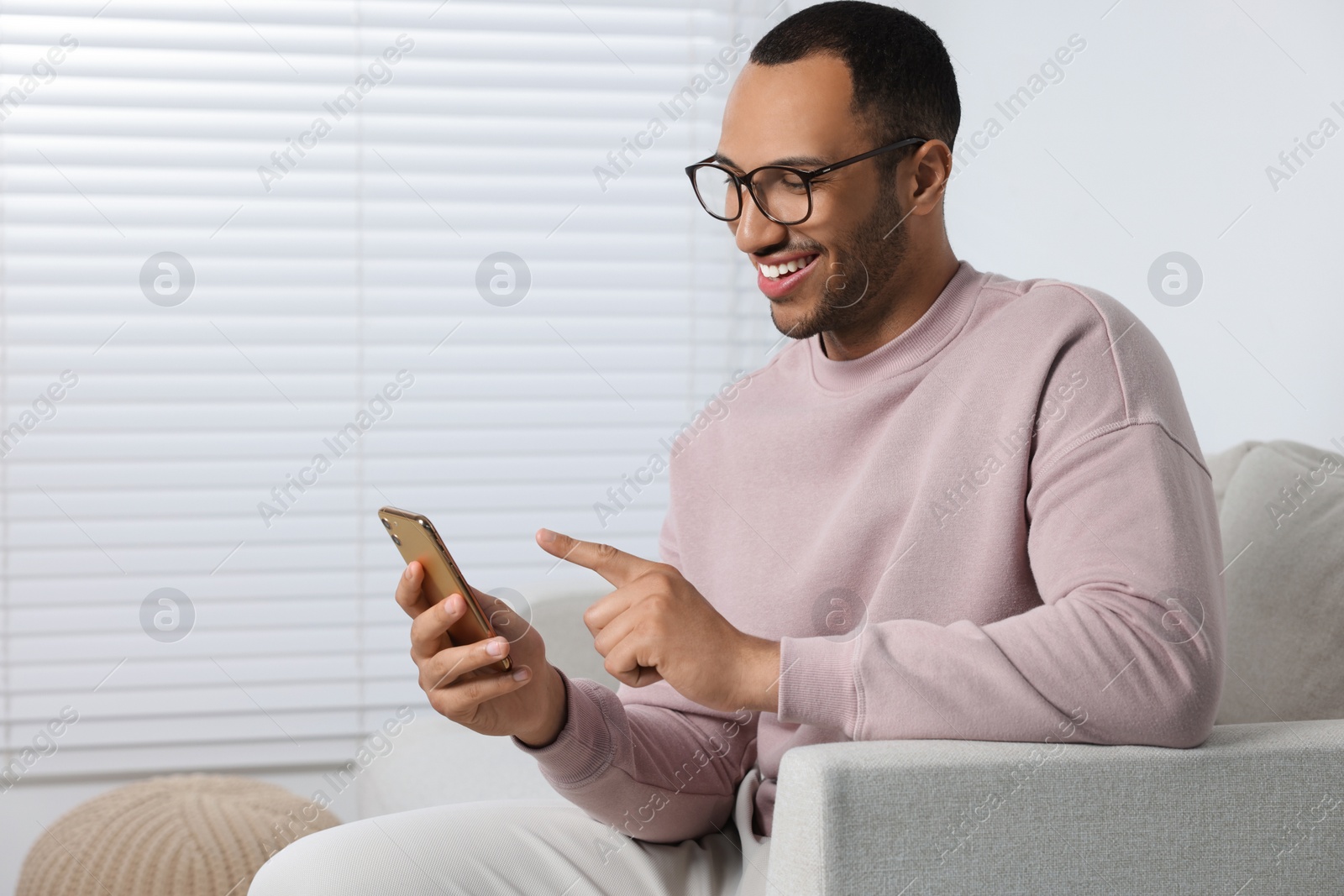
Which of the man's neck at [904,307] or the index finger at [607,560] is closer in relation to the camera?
the index finger at [607,560]

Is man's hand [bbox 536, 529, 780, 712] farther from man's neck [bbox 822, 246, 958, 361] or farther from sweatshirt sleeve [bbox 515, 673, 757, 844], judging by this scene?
man's neck [bbox 822, 246, 958, 361]

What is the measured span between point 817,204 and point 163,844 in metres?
1.32

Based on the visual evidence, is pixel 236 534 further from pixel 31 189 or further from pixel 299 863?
pixel 299 863

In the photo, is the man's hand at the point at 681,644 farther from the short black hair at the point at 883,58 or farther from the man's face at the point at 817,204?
the short black hair at the point at 883,58

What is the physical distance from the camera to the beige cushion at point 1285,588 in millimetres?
1183

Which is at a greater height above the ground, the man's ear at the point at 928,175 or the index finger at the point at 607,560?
the man's ear at the point at 928,175

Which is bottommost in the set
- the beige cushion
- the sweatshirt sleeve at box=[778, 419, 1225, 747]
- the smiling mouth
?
the beige cushion

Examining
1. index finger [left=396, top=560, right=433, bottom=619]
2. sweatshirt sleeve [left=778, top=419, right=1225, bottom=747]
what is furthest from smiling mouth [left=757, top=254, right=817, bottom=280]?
index finger [left=396, top=560, right=433, bottom=619]

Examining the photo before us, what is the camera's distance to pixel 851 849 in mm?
817

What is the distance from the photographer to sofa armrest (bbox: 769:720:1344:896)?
820 millimetres

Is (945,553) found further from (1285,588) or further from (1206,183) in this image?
(1206,183)

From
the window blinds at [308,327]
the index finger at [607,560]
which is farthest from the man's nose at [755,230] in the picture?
the window blinds at [308,327]

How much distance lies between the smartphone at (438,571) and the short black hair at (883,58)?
24.5 inches

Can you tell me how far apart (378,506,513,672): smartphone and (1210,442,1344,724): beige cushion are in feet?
2.59
